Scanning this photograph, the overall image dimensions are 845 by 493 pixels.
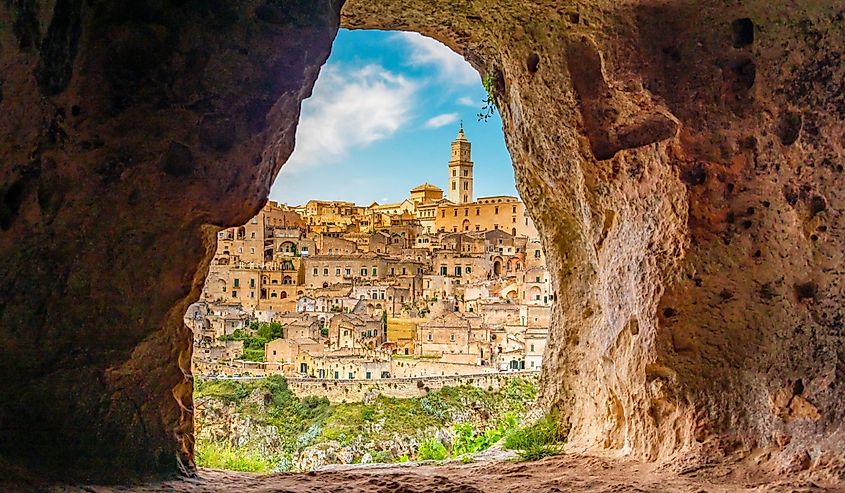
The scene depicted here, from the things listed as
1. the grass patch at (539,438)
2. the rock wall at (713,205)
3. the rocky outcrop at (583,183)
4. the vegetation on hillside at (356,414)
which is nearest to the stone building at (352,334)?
the vegetation on hillside at (356,414)

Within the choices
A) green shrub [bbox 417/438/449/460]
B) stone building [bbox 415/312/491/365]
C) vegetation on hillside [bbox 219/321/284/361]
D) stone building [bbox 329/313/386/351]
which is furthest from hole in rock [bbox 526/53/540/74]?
stone building [bbox 329/313/386/351]

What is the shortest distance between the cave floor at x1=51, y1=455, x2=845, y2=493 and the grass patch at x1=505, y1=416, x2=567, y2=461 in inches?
29.2

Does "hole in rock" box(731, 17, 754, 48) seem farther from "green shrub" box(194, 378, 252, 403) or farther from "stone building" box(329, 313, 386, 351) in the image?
"stone building" box(329, 313, 386, 351)

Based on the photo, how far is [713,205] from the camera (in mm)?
3592

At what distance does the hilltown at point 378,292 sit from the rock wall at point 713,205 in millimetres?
13401

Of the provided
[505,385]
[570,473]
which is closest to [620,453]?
[570,473]

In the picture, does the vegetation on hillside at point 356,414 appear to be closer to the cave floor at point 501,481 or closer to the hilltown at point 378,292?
the hilltown at point 378,292

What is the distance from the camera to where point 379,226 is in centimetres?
6406

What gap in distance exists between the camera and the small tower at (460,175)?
69.6m

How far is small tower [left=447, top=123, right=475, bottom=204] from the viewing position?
228 feet

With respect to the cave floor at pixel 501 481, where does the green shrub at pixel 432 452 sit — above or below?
below

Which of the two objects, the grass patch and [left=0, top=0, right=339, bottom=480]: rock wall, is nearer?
[left=0, top=0, right=339, bottom=480]: rock wall

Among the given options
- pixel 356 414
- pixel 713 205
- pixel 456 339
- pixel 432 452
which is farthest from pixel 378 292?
pixel 713 205

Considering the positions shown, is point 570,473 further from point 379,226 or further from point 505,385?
point 379,226
